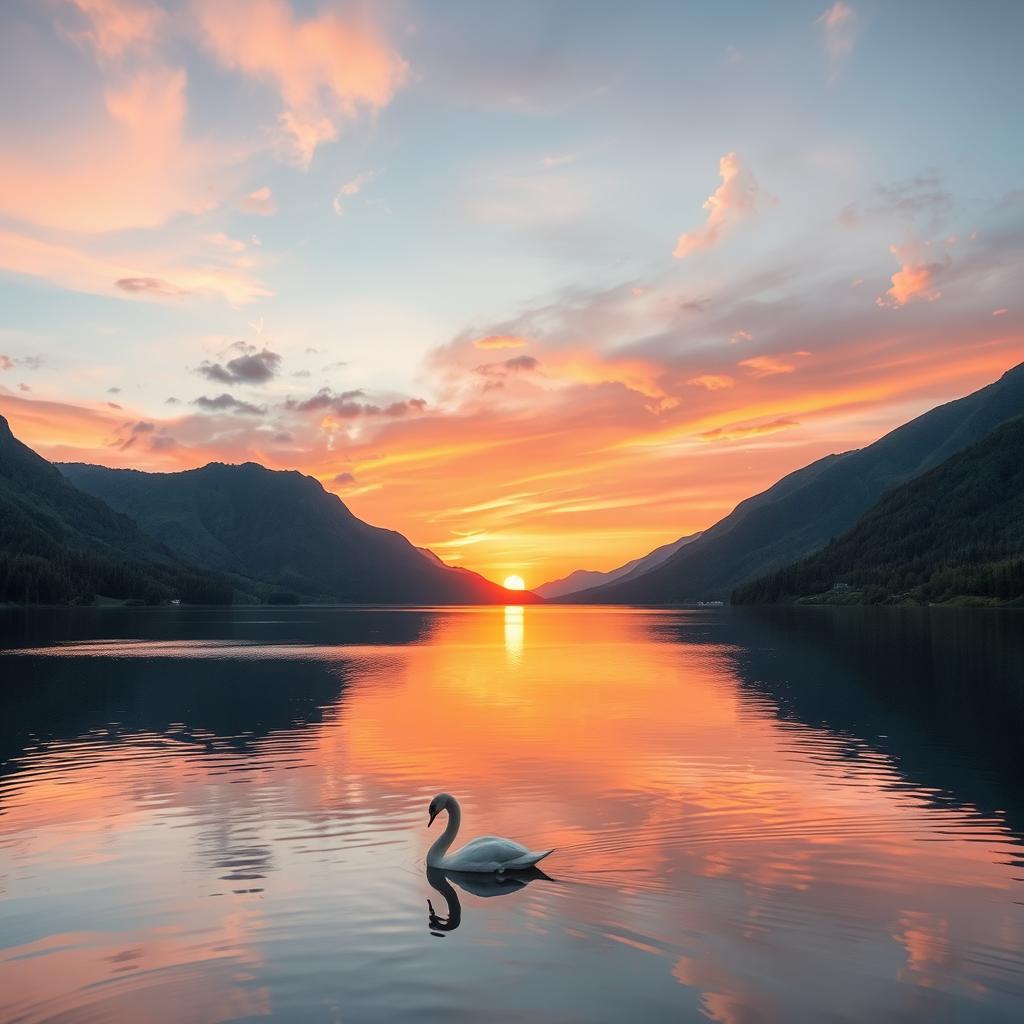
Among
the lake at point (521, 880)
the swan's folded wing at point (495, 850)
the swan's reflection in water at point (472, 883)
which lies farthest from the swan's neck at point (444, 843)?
the lake at point (521, 880)

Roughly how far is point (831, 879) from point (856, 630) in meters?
171

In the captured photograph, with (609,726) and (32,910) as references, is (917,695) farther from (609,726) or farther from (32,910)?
(32,910)

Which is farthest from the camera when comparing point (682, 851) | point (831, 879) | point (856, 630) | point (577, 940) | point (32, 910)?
point (856, 630)

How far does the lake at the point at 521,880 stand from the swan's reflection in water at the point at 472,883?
0.11 m

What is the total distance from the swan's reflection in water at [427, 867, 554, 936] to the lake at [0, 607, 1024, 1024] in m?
0.11

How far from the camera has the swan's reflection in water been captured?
2347 centimetres

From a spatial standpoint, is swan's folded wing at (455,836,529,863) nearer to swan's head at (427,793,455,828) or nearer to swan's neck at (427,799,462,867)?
swan's neck at (427,799,462,867)

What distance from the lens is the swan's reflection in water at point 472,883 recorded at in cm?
2347

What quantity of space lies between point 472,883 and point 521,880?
1399 millimetres

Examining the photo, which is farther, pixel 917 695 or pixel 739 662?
pixel 739 662

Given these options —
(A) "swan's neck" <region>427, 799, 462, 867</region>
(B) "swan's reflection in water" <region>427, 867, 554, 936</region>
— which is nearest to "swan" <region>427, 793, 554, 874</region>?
(A) "swan's neck" <region>427, 799, 462, 867</region>

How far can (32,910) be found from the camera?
23281 mm

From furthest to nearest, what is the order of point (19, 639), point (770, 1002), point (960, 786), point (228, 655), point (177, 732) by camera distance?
point (19, 639) < point (228, 655) < point (177, 732) < point (960, 786) < point (770, 1002)

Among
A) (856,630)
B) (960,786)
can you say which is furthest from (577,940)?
(856,630)
